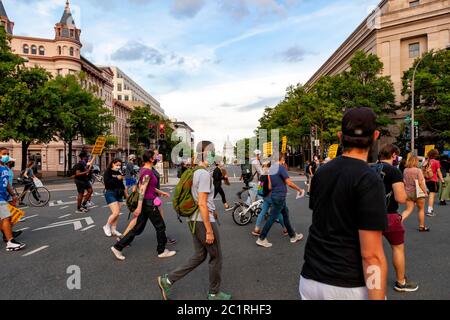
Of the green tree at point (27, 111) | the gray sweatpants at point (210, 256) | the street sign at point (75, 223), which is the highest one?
the green tree at point (27, 111)

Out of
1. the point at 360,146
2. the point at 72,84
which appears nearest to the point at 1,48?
the point at 72,84

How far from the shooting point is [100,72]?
233 ft

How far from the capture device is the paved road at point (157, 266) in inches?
171

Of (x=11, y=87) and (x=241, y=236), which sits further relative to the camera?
(x=11, y=87)

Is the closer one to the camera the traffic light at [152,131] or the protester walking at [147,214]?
the protester walking at [147,214]

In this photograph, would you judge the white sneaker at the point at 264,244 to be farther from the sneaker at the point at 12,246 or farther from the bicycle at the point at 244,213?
the sneaker at the point at 12,246

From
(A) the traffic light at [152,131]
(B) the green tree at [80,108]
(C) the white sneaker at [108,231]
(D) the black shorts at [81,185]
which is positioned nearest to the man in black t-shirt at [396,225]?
(C) the white sneaker at [108,231]

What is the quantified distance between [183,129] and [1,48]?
161 metres

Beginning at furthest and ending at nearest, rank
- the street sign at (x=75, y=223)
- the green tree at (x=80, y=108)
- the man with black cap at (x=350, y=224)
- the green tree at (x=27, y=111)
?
the green tree at (x=80, y=108), the green tree at (x=27, y=111), the street sign at (x=75, y=223), the man with black cap at (x=350, y=224)

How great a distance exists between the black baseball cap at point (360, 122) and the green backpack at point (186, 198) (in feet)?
8.32

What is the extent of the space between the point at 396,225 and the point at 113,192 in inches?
225

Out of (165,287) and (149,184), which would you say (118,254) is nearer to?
(149,184)
